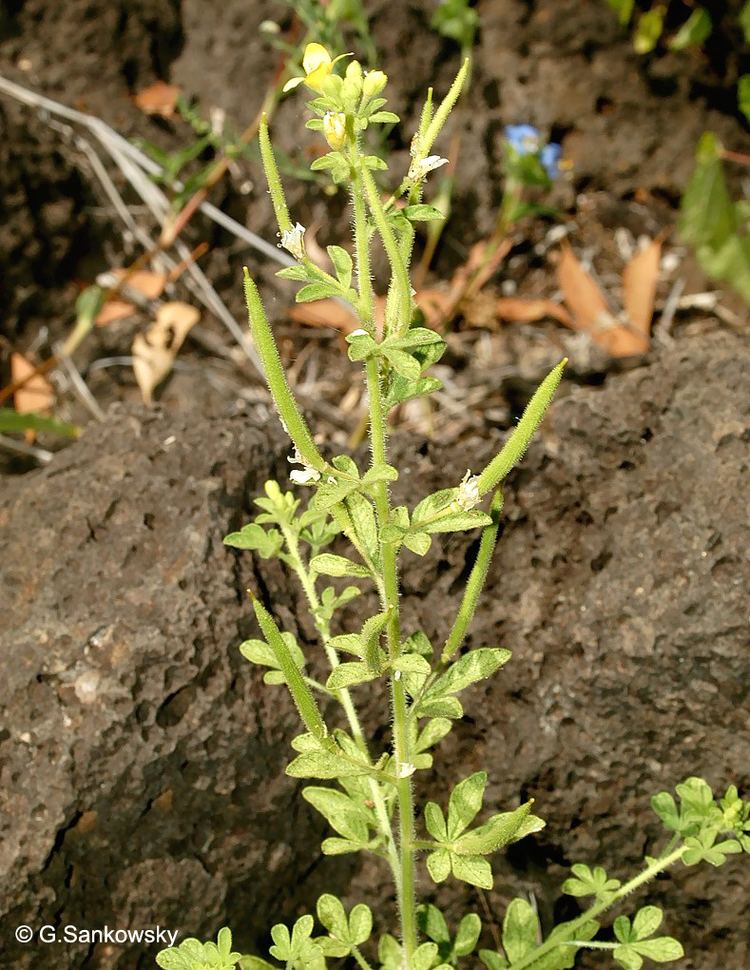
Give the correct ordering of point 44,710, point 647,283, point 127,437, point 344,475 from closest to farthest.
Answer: point 344,475 < point 44,710 < point 127,437 < point 647,283

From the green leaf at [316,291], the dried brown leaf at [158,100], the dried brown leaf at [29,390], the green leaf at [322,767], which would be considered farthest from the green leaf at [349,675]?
the dried brown leaf at [158,100]

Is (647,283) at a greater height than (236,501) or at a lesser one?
lesser

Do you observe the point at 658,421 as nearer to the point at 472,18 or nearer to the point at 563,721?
the point at 563,721

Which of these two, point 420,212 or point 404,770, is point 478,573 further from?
point 420,212

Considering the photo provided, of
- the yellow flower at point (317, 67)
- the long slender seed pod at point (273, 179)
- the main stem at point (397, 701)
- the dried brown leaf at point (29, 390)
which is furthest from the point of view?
the dried brown leaf at point (29, 390)

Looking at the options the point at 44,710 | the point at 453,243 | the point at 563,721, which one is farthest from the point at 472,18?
the point at 44,710

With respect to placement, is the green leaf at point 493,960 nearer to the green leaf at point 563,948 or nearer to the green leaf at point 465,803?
the green leaf at point 563,948

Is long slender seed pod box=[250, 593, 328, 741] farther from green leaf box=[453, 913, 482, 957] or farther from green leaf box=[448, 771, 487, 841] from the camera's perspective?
green leaf box=[453, 913, 482, 957]
